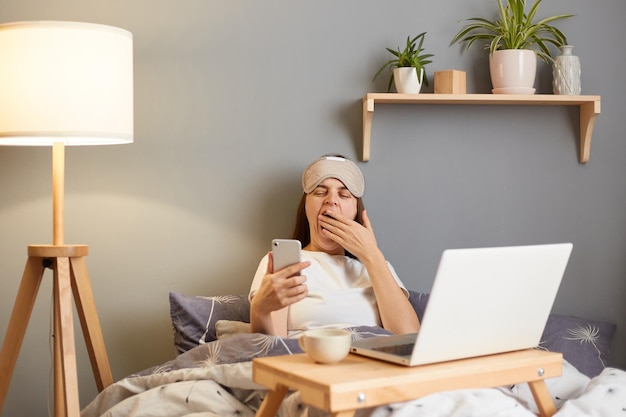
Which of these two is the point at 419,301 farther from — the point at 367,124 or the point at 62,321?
the point at 62,321

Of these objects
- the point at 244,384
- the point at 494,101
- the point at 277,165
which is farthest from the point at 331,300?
the point at 494,101

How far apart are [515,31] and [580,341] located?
1042mm

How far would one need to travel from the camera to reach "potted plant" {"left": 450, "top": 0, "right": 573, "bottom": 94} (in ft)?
8.90

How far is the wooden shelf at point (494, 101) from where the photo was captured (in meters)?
2.67

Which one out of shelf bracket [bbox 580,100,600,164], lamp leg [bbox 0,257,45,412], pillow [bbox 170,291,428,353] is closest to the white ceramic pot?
shelf bracket [bbox 580,100,600,164]

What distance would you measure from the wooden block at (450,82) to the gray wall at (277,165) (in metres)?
0.11

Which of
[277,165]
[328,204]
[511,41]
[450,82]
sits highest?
[511,41]

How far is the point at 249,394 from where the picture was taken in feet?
6.61

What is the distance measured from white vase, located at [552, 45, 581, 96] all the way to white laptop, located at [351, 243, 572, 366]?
120 centimetres

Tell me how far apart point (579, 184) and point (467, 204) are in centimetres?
41

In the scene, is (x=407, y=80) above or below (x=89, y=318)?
above

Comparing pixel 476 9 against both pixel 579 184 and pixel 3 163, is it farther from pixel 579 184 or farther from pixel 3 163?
pixel 3 163

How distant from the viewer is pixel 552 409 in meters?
1.79

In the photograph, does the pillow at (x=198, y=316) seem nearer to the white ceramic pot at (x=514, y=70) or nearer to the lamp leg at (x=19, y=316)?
the lamp leg at (x=19, y=316)
